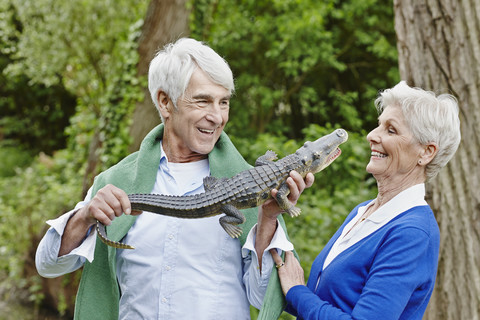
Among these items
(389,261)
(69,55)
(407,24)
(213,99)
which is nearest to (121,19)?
(69,55)

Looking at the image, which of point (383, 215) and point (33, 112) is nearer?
point (383, 215)

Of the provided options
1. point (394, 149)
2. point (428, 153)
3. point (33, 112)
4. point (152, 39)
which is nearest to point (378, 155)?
point (394, 149)

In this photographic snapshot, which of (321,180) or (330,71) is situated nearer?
(321,180)

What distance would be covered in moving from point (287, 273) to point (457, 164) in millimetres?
1871

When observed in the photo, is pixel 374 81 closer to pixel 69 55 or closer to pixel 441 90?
pixel 69 55

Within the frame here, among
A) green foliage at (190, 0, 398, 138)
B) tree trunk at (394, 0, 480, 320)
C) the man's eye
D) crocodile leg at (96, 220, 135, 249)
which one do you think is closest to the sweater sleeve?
crocodile leg at (96, 220, 135, 249)

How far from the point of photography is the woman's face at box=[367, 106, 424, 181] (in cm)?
204

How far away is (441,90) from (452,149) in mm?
1503

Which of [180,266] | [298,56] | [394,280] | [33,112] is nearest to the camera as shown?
[394,280]

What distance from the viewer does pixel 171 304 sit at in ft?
7.06

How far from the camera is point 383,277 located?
1.81 metres

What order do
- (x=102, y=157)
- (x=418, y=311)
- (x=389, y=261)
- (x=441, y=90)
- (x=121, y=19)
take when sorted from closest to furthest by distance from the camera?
1. (x=389, y=261)
2. (x=418, y=311)
3. (x=441, y=90)
4. (x=102, y=157)
5. (x=121, y=19)

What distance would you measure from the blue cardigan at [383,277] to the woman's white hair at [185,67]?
0.92m

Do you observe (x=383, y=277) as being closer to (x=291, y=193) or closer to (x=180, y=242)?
(x=291, y=193)
